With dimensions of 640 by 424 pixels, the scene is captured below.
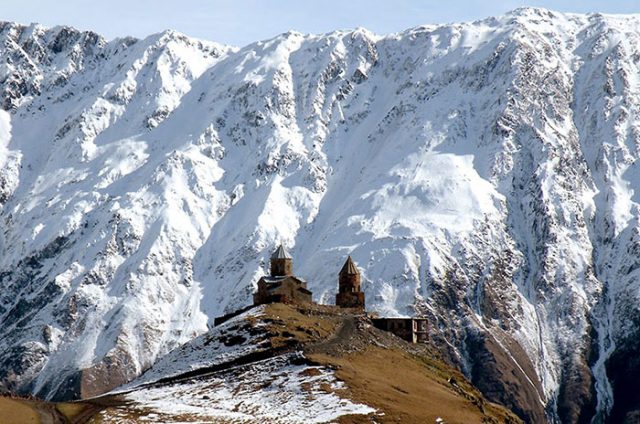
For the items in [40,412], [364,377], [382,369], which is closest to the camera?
[40,412]

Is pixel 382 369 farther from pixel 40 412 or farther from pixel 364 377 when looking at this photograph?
pixel 40 412

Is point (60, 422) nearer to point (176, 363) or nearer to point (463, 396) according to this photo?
point (176, 363)

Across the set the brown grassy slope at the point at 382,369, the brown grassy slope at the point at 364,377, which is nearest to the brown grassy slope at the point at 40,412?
the brown grassy slope at the point at 364,377

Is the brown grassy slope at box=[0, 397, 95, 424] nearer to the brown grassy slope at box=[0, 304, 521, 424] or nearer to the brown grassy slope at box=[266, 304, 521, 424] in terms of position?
the brown grassy slope at box=[0, 304, 521, 424]

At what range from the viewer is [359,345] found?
578 feet

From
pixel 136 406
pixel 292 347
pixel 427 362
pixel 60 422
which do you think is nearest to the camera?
pixel 60 422

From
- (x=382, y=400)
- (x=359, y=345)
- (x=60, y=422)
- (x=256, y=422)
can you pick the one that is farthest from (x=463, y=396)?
(x=60, y=422)

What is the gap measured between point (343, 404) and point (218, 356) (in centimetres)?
3120

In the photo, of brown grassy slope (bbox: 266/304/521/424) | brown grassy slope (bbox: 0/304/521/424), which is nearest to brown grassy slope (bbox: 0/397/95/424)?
brown grassy slope (bbox: 0/304/521/424)

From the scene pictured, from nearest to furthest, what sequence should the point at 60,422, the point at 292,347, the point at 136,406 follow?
the point at 60,422 → the point at 136,406 → the point at 292,347

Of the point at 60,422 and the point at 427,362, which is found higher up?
the point at 427,362

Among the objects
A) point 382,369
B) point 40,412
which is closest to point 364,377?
point 382,369

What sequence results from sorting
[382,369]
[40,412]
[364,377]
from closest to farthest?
[40,412] → [364,377] → [382,369]

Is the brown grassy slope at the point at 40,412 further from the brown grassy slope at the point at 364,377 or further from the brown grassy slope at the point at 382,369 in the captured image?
the brown grassy slope at the point at 382,369
